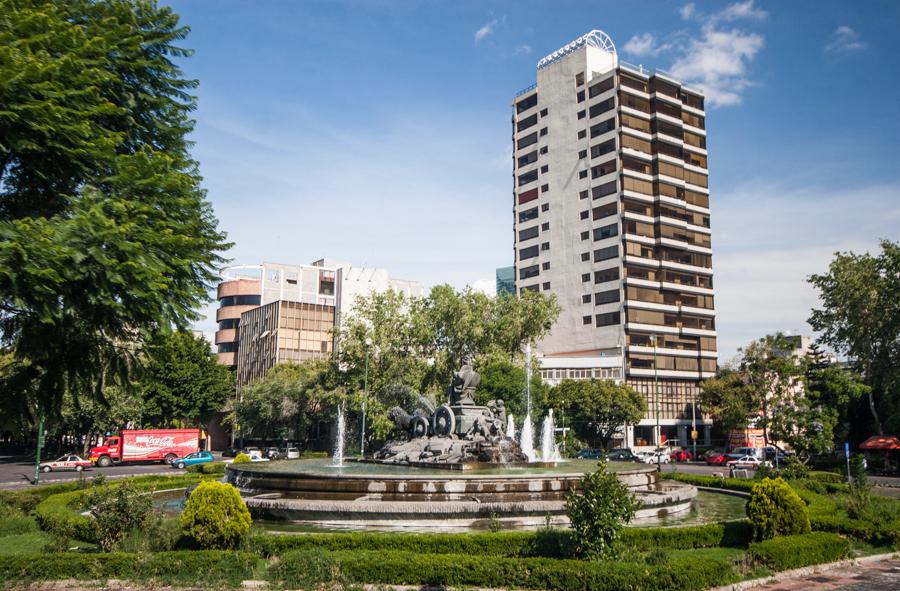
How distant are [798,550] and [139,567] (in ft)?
36.2

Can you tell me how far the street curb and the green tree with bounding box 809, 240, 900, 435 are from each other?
117 feet

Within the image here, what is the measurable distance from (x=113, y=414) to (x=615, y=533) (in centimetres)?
5092

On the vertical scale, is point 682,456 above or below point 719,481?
below

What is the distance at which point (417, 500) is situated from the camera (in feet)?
51.4

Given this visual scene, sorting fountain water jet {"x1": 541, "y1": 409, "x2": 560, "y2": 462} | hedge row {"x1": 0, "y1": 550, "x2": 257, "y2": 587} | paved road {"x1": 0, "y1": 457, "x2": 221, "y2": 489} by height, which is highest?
fountain water jet {"x1": 541, "y1": 409, "x2": 560, "y2": 462}

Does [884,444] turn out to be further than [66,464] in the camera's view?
No

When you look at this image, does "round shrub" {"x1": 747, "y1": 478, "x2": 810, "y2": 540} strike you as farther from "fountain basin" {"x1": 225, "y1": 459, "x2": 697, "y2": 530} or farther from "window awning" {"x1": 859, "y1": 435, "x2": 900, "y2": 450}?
"window awning" {"x1": 859, "y1": 435, "x2": 900, "y2": 450}

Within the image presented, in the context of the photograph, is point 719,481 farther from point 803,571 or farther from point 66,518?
point 66,518

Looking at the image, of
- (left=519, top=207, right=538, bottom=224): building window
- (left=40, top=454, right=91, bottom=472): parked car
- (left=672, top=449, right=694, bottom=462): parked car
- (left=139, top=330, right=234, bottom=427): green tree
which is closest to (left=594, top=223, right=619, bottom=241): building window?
(left=519, top=207, right=538, bottom=224): building window

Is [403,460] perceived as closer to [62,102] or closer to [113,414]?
[62,102]

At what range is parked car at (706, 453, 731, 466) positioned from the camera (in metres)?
47.7

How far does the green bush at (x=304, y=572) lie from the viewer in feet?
33.5

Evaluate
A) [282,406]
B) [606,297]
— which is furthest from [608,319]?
[282,406]

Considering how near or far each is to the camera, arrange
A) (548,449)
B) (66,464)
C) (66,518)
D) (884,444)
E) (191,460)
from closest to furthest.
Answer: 1. (66,518)
2. (548,449)
3. (884,444)
4. (66,464)
5. (191,460)
